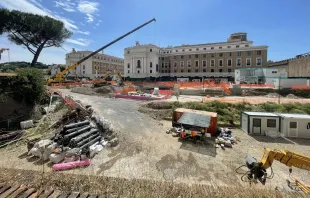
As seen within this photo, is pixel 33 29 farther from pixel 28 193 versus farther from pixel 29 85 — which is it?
pixel 28 193

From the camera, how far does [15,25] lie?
37.0m

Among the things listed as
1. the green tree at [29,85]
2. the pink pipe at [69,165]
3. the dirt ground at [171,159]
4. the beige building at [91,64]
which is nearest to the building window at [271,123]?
the dirt ground at [171,159]

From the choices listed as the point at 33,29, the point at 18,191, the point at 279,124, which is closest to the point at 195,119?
the point at 279,124

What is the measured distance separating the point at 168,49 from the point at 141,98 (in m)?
50.4

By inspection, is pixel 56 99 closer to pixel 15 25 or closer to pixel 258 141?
pixel 258 141

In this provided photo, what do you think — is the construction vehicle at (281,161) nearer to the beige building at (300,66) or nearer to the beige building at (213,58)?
the beige building at (300,66)

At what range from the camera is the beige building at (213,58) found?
57.5 metres

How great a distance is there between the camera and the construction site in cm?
479

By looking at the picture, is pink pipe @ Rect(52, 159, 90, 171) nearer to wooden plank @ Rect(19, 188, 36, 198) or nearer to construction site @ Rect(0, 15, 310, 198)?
construction site @ Rect(0, 15, 310, 198)

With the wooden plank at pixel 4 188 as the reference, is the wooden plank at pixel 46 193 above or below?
below

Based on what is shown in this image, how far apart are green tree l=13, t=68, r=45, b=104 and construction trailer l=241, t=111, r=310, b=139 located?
69.3ft

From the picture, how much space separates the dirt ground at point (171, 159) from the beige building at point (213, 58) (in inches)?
2031

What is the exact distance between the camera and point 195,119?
43.2 ft

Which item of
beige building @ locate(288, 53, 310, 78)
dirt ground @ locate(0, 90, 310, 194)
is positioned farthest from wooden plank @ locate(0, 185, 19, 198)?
beige building @ locate(288, 53, 310, 78)
